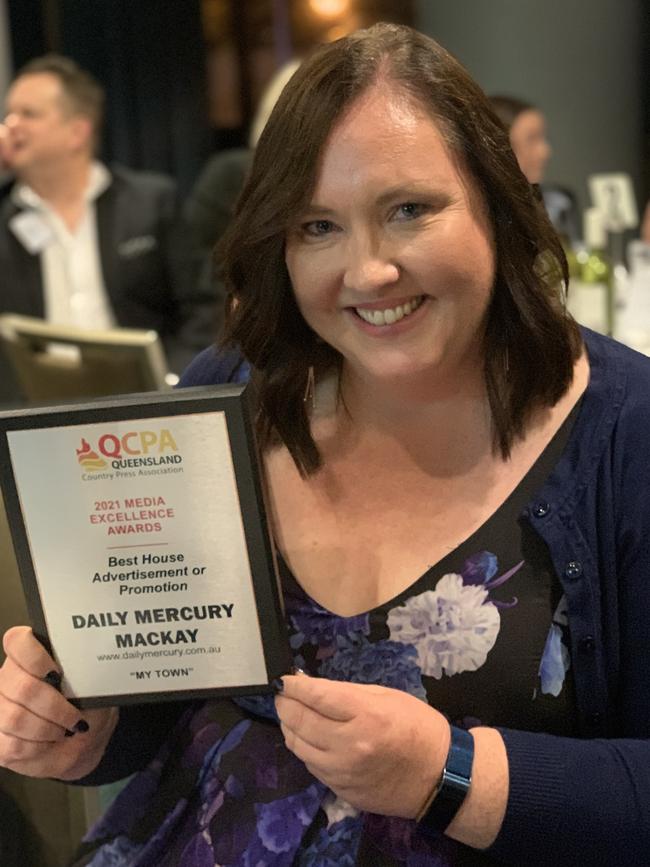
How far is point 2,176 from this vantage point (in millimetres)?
5250

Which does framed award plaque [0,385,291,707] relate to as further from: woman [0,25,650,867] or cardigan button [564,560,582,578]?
cardigan button [564,560,582,578]

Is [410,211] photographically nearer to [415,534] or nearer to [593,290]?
[415,534]

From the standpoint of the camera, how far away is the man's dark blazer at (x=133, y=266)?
3.80 metres

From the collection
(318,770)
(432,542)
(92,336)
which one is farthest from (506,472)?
(92,336)

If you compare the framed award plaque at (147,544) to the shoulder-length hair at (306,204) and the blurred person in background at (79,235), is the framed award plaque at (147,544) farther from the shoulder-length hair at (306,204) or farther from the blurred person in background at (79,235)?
the blurred person in background at (79,235)

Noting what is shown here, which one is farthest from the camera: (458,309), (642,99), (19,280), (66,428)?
(642,99)

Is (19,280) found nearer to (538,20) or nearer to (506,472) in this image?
(506,472)

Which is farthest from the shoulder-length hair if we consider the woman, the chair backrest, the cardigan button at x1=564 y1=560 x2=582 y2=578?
the chair backrest

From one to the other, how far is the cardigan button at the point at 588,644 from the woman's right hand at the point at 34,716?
48 centimetres

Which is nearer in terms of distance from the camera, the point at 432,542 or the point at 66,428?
the point at 66,428

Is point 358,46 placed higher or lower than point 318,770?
higher

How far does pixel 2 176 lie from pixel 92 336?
322cm

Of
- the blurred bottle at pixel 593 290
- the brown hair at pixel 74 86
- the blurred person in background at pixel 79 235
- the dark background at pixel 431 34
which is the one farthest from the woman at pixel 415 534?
the dark background at pixel 431 34

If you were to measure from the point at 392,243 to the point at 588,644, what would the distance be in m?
0.42
